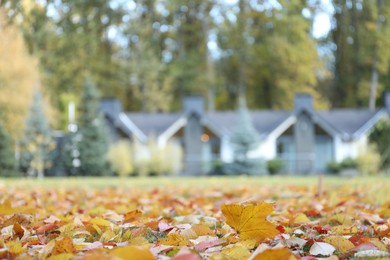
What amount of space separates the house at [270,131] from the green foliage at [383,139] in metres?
1.77

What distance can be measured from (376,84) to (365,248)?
40454mm

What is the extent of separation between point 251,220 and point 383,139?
29546mm

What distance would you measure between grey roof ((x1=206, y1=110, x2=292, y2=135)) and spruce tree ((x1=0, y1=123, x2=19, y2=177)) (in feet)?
35.6

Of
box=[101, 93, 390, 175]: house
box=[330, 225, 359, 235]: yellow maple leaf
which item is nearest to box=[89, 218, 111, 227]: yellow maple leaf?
box=[330, 225, 359, 235]: yellow maple leaf

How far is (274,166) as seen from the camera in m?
31.7

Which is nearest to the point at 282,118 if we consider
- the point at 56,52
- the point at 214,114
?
the point at 214,114

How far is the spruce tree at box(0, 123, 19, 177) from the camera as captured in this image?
27.4m

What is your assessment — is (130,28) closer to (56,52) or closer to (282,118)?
(56,52)

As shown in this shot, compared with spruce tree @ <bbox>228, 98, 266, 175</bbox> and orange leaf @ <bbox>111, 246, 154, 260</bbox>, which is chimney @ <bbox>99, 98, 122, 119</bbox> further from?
orange leaf @ <bbox>111, 246, 154, 260</bbox>

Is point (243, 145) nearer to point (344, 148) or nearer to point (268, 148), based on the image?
point (268, 148)

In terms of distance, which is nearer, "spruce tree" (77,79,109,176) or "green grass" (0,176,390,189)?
"green grass" (0,176,390,189)

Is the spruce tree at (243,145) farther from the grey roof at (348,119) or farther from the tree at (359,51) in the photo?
the tree at (359,51)

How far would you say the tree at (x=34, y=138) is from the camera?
2836cm

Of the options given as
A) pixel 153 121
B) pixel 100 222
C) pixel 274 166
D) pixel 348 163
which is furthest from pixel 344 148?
pixel 100 222
